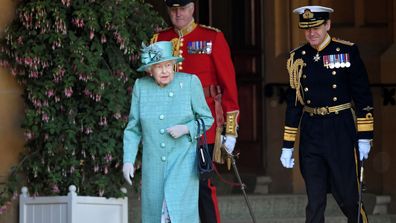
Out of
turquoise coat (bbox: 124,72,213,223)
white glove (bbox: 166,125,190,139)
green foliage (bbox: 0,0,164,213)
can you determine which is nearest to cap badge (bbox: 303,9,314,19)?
turquoise coat (bbox: 124,72,213,223)

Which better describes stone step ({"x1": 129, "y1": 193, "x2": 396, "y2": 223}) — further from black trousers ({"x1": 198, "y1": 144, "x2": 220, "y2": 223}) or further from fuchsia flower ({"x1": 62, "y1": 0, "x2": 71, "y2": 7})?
black trousers ({"x1": 198, "y1": 144, "x2": 220, "y2": 223})

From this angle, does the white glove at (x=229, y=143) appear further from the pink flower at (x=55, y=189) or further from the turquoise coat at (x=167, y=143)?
the pink flower at (x=55, y=189)

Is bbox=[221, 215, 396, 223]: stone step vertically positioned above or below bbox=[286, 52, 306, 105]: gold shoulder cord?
below

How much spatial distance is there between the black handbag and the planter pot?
179cm

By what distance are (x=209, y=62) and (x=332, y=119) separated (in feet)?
3.15

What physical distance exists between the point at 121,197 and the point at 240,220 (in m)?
1.69

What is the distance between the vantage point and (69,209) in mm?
10125

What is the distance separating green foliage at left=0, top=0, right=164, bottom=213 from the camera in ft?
33.0

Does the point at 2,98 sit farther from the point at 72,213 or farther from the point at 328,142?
the point at 328,142

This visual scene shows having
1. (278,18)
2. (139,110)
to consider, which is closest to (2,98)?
(139,110)

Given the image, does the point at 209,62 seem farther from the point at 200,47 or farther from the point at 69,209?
the point at 69,209

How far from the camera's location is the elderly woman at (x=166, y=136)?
8547 millimetres

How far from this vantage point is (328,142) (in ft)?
30.1

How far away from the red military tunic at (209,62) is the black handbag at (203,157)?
2.17 feet
